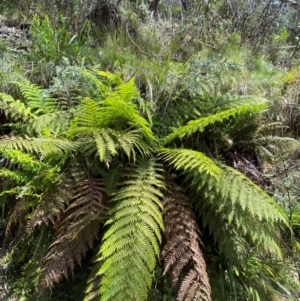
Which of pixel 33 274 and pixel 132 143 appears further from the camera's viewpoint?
pixel 132 143

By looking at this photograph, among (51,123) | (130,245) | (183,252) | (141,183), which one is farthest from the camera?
(51,123)

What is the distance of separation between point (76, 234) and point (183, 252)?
58cm

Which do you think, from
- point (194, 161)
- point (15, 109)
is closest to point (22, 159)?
point (15, 109)

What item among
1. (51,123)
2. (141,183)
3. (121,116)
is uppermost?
(121,116)

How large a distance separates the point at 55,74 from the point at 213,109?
1.30 m

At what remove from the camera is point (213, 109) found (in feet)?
8.51

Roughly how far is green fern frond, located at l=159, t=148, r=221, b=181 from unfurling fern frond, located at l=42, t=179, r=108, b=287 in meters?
0.46

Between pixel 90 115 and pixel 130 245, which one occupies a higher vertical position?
pixel 90 115

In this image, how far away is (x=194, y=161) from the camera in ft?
6.66

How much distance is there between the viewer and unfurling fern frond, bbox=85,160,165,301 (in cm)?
177

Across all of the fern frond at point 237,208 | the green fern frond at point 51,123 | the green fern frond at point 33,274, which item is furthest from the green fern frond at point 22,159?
the fern frond at point 237,208

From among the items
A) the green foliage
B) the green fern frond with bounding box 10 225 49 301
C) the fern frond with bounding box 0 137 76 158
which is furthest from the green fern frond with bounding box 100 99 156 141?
the green fern frond with bounding box 10 225 49 301

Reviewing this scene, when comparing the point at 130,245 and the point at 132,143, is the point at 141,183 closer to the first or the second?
the point at 132,143

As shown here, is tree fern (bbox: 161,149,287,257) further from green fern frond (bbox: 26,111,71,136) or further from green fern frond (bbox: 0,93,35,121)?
green fern frond (bbox: 0,93,35,121)
